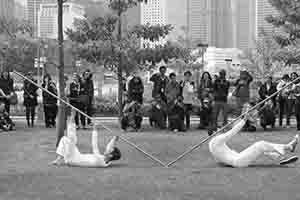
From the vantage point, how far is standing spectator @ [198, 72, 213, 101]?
1490 cm

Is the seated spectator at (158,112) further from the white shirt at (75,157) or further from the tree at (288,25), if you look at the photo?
the tree at (288,25)

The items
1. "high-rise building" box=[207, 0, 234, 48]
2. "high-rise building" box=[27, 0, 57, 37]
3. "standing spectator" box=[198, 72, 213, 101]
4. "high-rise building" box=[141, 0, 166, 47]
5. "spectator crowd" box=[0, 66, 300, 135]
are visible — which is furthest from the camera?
"high-rise building" box=[207, 0, 234, 48]

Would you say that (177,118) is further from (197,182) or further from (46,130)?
(197,182)

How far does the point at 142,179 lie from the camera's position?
7.70 metres

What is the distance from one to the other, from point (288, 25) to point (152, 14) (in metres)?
5.12

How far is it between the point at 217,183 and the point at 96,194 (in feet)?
5.91

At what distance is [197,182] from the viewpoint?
294 inches

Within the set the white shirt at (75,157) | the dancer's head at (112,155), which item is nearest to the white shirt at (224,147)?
the dancer's head at (112,155)

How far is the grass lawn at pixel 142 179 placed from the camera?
6738 mm

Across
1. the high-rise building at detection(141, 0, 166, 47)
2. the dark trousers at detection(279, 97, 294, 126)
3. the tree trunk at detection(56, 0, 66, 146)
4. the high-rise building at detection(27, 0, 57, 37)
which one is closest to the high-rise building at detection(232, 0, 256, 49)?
the high-rise building at detection(27, 0, 57, 37)

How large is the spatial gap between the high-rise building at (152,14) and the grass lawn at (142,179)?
5.67m

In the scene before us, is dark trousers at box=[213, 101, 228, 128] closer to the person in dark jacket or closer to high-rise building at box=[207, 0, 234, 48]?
the person in dark jacket

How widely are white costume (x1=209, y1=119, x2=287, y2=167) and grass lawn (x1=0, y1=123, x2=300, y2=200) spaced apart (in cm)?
18

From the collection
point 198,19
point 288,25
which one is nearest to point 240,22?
point 198,19
